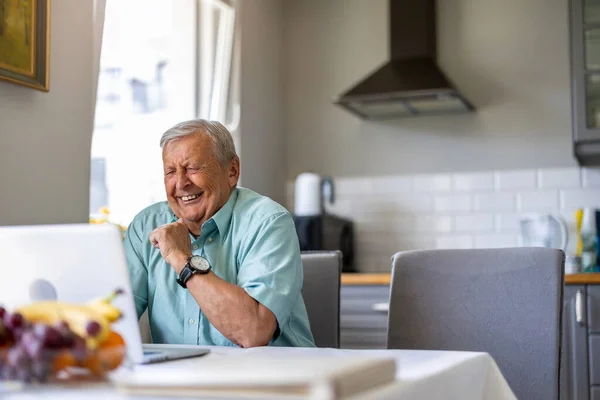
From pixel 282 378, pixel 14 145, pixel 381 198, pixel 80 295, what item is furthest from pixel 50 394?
pixel 381 198

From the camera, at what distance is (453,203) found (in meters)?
3.86

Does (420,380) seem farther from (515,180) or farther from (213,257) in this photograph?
(515,180)

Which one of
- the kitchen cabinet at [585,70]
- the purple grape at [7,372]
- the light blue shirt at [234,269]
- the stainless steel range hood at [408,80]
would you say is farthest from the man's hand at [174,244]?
the kitchen cabinet at [585,70]

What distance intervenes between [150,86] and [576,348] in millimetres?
2063

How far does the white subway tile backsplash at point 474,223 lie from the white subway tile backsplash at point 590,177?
0.46 m

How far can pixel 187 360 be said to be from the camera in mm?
1268

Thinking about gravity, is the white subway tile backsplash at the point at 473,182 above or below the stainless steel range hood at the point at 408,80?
below

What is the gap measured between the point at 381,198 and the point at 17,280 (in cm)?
297

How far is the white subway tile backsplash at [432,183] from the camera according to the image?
3.88 metres

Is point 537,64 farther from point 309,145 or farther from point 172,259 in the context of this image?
point 172,259

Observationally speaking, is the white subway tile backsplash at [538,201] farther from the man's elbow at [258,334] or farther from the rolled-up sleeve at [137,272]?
the man's elbow at [258,334]

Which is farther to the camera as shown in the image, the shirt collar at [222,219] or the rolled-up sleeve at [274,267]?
the shirt collar at [222,219]

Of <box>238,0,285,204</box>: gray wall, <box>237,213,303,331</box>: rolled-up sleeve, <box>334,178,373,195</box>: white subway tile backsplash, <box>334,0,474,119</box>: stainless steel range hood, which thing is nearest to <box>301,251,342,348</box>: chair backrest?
<box>237,213,303,331</box>: rolled-up sleeve

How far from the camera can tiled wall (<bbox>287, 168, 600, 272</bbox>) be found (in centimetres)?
368
